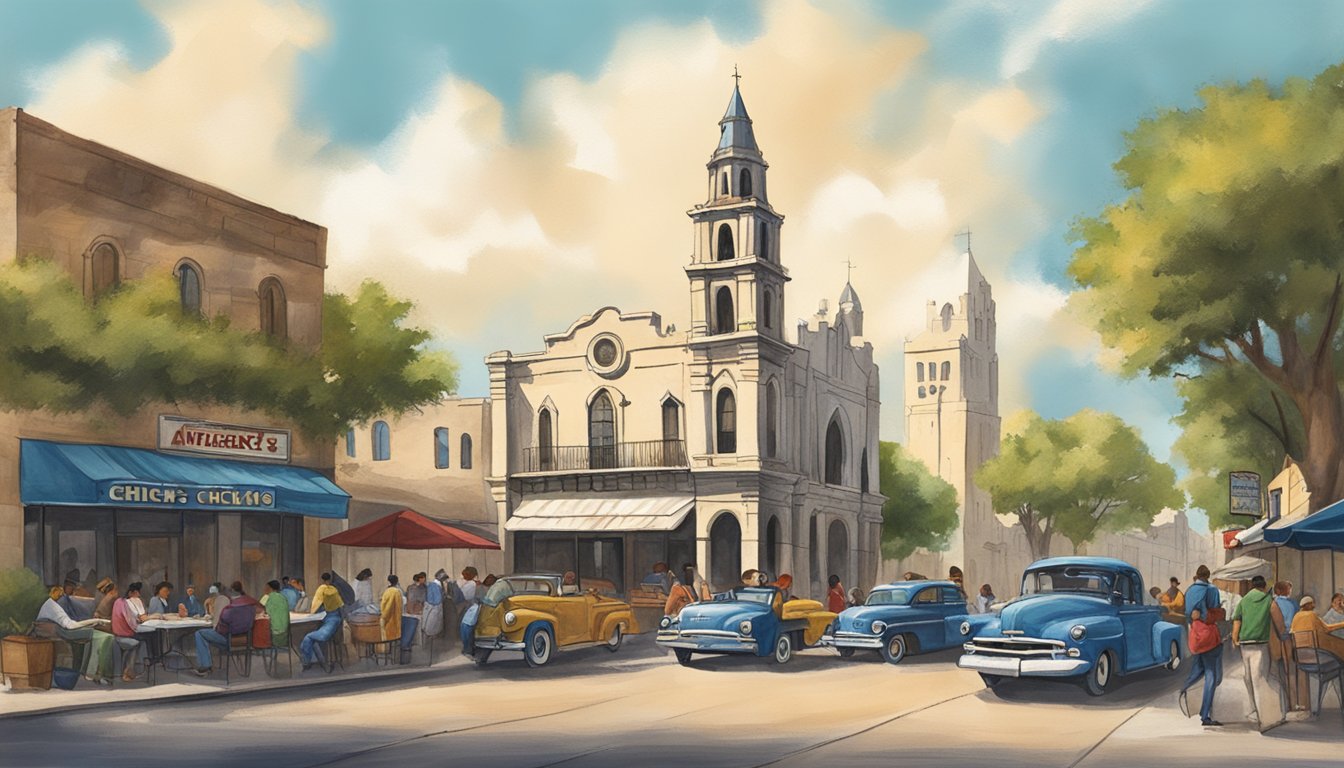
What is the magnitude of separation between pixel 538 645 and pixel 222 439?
346 inches

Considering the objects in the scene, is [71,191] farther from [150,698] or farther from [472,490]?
[472,490]

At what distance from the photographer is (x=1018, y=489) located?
78562 millimetres

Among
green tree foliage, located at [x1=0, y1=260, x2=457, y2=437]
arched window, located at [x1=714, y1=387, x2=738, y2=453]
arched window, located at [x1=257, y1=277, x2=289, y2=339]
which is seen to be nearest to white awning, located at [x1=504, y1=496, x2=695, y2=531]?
arched window, located at [x1=714, y1=387, x2=738, y2=453]

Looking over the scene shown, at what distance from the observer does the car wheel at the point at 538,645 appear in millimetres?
22844

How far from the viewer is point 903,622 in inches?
960

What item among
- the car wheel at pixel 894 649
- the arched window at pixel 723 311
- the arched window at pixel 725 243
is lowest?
the car wheel at pixel 894 649

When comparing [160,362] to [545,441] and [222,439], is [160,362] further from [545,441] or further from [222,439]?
[545,441]

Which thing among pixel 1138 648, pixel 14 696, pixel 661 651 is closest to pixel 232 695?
pixel 14 696

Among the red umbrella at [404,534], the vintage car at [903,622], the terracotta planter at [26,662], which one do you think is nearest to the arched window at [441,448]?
the red umbrella at [404,534]

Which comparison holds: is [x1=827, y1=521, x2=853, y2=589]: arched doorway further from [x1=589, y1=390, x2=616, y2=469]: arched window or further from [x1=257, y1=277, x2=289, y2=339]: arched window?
[x1=257, y1=277, x2=289, y2=339]: arched window

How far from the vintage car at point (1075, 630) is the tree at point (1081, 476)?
5874 cm

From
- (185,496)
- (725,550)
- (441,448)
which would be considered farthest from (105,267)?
(441,448)

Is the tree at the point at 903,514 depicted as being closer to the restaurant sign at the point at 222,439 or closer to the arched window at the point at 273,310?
the arched window at the point at 273,310

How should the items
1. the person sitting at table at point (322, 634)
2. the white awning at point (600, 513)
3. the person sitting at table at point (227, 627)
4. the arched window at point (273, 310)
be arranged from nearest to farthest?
the person sitting at table at point (227, 627) < the person sitting at table at point (322, 634) < the arched window at point (273, 310) < the white awning at point (600, 513)
